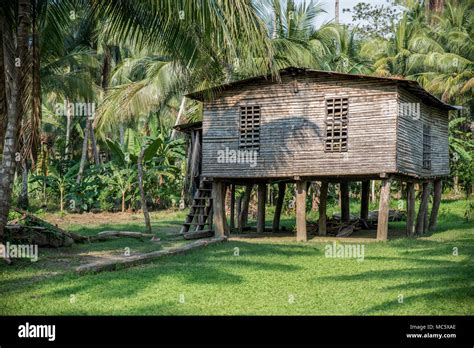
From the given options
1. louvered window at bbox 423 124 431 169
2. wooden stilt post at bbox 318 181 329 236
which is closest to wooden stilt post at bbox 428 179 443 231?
louvered window at bbox 423 124 431 169

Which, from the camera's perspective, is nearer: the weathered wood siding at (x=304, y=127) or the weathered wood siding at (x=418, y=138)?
the weathered wood siding at (x=304, y=127)

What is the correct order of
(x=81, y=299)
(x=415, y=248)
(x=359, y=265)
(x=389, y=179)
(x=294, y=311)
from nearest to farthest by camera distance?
(x=294, y=311) → (x=81, y=299) → (x=359, y=265) → (x=415, y=248) → (x=389, y=179)

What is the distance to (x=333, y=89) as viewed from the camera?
69.3 feet

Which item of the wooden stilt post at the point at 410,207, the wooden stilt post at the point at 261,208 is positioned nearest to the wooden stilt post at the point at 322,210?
the wooden stilt post at the point at 261,208

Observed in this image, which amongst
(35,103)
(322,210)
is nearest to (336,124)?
(322,210)

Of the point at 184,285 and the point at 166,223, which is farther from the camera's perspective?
the point at 166,223

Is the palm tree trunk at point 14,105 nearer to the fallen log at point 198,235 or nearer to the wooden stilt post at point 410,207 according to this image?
the fallen log at point 198,235

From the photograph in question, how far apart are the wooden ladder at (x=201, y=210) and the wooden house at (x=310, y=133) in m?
0.06

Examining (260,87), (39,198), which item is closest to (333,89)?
(260,87)

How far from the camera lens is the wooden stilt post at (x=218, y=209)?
22.6 meters

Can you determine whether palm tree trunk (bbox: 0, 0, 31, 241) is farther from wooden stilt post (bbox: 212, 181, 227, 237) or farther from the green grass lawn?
wooden stilt post (bbox: 212, 181, 227, 237)

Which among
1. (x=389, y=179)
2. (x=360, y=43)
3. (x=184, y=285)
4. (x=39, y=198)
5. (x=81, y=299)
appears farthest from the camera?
(x=360, y=43)
